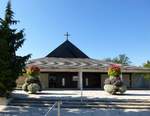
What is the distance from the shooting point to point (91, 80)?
41.8 m

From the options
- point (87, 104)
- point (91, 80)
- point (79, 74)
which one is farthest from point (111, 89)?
point (91, 80)

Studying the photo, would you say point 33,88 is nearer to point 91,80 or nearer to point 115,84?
point 115,84

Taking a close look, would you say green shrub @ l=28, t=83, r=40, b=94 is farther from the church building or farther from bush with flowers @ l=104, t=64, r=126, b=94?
the church building

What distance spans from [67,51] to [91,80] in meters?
7.31

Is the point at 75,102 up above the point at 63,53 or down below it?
below

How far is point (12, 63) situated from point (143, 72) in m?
19.9

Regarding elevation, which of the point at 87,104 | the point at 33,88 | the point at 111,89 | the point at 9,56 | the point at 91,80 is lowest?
the point at 87,104

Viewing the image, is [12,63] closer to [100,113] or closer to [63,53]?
[100,113]

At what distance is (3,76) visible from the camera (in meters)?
22.3

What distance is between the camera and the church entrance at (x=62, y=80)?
132ft

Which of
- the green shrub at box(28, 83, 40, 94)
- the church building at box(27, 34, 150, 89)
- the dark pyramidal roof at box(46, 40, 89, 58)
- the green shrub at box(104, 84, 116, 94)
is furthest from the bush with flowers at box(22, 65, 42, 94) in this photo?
the dark pyramidal roof at box(46, 40, 89, 58)

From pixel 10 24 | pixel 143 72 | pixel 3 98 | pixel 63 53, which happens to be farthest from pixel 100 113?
pixel 63 53

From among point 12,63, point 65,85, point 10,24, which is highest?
point 10,24

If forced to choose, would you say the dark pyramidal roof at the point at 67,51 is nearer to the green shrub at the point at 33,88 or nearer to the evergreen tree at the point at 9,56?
the green shrub at the point at 33,88
